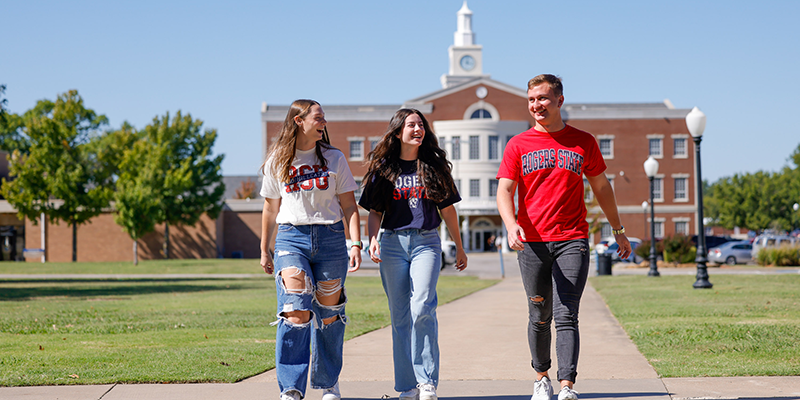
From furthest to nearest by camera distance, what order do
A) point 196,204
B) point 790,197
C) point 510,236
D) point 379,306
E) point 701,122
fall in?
point 790,197 → point 196,204 → point 701,122 → point 379,306 → point 510,236

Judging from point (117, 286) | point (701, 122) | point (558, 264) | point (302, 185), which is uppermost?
point (701, 122)

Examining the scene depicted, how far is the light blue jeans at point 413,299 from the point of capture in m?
4.84

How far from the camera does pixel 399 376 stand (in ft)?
16.2

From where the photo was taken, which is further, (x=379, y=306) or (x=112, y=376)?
(x=379, y=306)

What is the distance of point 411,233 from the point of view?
16.3 feet

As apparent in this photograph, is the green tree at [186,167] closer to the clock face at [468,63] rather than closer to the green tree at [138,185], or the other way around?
the green tree at [138,185]

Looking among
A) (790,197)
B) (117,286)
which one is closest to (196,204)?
(117,286)

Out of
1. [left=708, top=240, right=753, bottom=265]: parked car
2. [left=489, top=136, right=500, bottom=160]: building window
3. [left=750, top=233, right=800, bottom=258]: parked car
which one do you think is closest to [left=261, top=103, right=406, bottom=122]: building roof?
[left=489, top=136, right=500, bottom=160]: building window

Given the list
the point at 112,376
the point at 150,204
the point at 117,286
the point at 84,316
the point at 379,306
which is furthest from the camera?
the point at 150,204

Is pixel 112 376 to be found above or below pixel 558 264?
below

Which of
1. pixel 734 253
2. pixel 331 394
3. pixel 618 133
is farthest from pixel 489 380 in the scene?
pixel 618 133

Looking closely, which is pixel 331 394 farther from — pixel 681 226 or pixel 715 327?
pixel 681 226

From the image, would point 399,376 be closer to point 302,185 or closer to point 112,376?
point 302,185

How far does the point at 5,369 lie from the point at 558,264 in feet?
14.4
